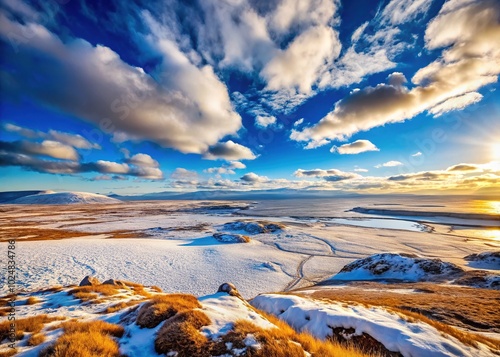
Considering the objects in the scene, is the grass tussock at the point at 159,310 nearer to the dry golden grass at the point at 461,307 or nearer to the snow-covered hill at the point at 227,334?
the snow-covered hill at the point at 227,334

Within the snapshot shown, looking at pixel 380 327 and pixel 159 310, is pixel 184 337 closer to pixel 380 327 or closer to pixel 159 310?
pixel 159 310

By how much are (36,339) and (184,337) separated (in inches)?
209

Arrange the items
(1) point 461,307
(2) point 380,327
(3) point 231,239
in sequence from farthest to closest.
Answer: (3) point 231,239 → (1) point 461,307 → (2) point 380,327

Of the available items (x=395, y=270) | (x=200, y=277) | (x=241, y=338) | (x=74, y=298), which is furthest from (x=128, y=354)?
(x=395, y=270)

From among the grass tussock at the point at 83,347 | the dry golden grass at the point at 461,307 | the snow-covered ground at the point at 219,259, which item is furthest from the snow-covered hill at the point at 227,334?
the snow-covered ground at the point at 219,259

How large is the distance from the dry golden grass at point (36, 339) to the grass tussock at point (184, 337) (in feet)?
13.2

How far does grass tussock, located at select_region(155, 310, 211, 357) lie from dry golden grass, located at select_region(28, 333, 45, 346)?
404 centimetres

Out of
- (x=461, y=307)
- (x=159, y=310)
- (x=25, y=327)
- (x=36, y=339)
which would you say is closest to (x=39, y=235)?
(x=25, y=327)

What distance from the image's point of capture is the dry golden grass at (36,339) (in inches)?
270

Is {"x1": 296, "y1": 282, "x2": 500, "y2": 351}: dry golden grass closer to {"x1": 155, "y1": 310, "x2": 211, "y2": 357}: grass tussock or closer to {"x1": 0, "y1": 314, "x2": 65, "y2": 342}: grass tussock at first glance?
{"x1": 155, "y1": 310, "x2": 211, "y2": 357}: grass tussock

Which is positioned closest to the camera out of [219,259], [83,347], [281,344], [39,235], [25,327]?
[83,347]

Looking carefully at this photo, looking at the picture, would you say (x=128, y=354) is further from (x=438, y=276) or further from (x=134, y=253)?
(x=134, y=253)

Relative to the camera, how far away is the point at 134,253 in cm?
3362

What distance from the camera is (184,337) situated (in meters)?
6.16
